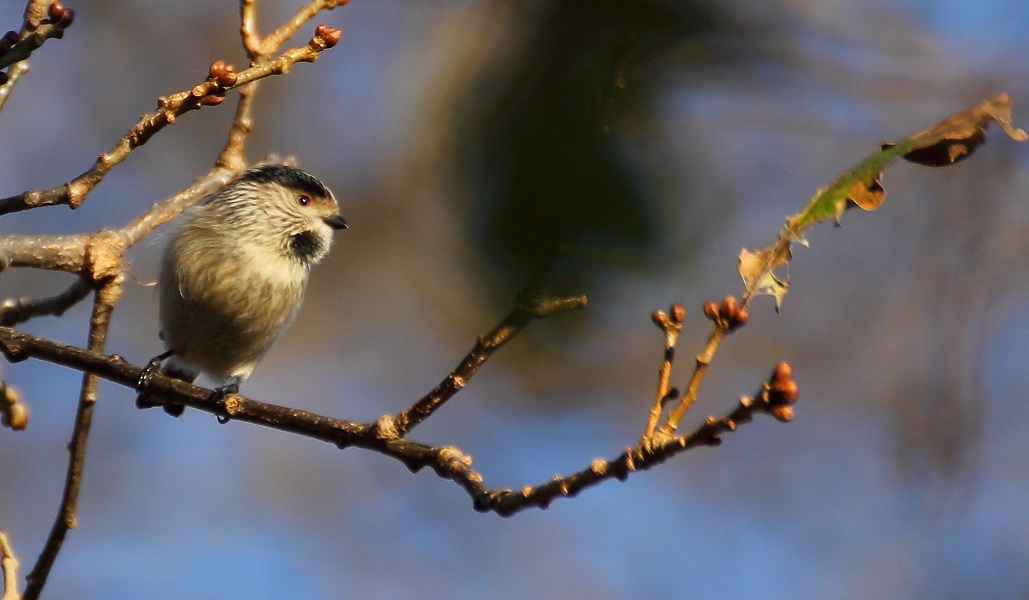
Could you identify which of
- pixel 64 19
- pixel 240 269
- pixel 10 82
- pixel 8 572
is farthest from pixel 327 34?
pixel 240 269

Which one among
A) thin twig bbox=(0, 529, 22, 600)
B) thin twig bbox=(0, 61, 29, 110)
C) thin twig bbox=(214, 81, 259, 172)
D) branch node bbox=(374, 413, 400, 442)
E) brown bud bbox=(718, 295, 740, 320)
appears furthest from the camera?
thin twig bbox=(214, 81, 259, 172)

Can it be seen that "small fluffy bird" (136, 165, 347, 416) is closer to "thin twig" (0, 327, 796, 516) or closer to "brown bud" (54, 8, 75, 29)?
"thin twig" (0, 327, 796, 516)

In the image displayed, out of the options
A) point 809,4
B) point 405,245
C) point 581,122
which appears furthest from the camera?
point 405,245

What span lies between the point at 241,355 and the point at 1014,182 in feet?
17.0

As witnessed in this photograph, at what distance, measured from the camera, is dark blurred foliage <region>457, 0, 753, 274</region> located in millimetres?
1467

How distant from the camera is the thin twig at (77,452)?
9.50 ft

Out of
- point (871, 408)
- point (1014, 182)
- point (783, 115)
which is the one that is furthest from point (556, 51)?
point (871, 408)

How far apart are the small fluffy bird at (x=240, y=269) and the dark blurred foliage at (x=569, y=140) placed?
112 inches

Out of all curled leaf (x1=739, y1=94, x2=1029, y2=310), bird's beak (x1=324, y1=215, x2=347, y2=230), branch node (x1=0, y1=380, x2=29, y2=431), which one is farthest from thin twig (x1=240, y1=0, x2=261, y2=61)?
bird's beak (x1=324, y1=215, x2=347, y2=230)

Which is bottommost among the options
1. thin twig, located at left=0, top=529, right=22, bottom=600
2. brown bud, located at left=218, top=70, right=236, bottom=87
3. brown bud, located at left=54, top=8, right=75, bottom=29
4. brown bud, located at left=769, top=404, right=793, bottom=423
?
thin twig, located at left=0, top=529, right=22, bottom=600

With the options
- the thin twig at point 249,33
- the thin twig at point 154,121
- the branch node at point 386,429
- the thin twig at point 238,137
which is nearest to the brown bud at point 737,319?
the branch node at point 386,429

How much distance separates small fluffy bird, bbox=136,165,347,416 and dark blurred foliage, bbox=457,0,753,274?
2.86 metres

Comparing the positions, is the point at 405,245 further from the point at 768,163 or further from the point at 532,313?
the point at 532,313

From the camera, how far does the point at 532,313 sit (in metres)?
1.67
